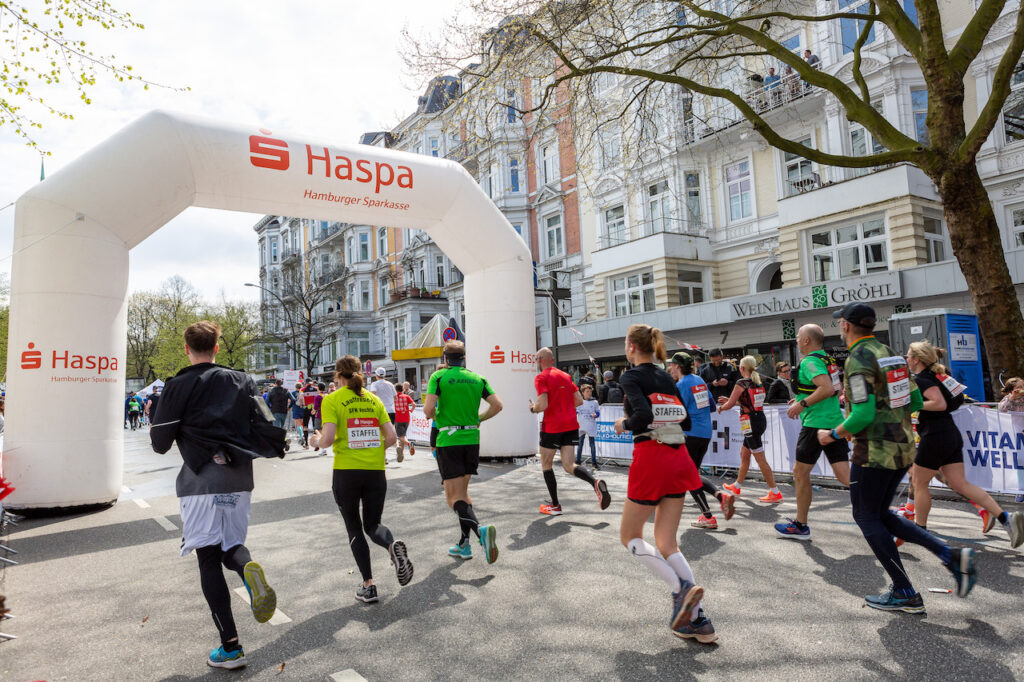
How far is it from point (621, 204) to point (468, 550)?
72.0ft

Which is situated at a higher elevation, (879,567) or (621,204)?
(621,204)

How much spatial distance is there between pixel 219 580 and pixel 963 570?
4280mm

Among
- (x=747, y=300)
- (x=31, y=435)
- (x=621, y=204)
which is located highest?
(x=621, y=204)

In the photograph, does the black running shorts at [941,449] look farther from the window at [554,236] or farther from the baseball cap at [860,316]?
the window at [554,236]

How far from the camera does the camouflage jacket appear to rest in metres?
4.16

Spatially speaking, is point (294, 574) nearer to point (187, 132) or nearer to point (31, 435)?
point (31, 435)

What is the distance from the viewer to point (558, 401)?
7.56m

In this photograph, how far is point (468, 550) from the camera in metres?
5.81

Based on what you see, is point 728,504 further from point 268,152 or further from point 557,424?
point 268,152

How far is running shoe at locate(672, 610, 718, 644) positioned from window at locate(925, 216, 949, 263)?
17.1m

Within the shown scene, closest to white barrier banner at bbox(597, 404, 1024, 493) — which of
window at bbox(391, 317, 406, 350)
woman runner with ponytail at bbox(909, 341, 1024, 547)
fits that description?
woman runner with ponytail at bbox(909, 341, 1024, 547)

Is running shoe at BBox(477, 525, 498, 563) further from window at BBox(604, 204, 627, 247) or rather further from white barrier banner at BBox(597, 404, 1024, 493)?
window at BBox(604, 204, 627, 247)

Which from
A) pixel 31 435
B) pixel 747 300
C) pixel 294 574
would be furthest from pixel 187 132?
pixel 747 300

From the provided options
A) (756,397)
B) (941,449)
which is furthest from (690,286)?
(941,449)
